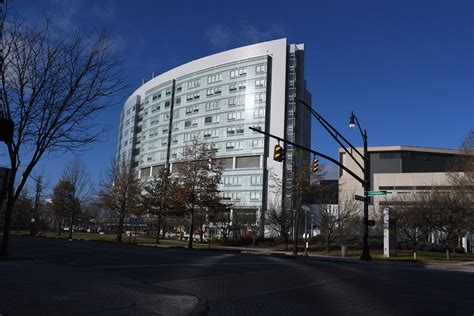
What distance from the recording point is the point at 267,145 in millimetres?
90750

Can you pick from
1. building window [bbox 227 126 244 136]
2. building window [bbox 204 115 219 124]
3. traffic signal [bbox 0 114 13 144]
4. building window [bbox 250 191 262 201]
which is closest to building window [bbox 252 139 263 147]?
building window [bbox 227 126 244 136]

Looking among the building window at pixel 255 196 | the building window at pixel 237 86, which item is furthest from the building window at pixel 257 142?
the building window at pixel 237 86

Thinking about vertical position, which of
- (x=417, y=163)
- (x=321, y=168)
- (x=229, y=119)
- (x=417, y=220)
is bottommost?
(x=417, y=220)

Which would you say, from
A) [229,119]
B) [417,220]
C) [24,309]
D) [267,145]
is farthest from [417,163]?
[24,309]

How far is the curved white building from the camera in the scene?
299 feet

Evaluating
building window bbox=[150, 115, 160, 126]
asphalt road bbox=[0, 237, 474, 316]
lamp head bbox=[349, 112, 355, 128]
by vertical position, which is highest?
building window bbox=[150, 115, 160, 126]

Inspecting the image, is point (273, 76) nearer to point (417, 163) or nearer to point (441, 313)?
point (417, 163)

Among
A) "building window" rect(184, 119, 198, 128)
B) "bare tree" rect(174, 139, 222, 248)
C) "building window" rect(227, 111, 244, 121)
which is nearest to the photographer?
"bare tree" rect(174, 139, 222, 248)

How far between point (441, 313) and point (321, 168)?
3340 centimetres

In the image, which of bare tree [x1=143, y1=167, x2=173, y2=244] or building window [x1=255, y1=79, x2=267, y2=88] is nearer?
bare tree [x1=143, y1=167, x2=173, y2=244]

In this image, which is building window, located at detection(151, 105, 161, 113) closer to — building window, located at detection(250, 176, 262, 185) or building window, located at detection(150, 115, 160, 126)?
building window, located at detection(150, 115, 160, 126)

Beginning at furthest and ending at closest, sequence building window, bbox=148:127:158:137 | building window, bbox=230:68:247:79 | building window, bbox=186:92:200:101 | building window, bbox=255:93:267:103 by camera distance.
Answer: building window, bbox=148:127:158:137, building window, bbox=186:92:200:101, building window, bbox=230:68:247:79, building window, bbox=255:93:267:103

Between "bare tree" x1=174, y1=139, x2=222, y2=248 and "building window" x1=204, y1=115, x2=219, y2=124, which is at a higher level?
"building window" x1=204, y1=115, x2=219, y2=124

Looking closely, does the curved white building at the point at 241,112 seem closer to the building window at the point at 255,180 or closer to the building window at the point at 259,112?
the building window at the point at 255,180
